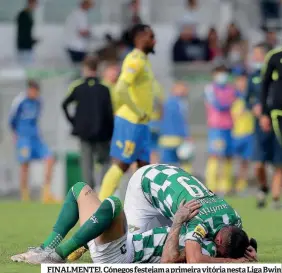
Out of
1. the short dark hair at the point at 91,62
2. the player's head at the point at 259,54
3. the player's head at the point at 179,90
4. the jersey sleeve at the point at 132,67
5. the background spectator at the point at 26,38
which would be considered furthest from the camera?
the background spectator at the point at 26,38

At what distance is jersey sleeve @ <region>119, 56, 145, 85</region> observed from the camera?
539 inches

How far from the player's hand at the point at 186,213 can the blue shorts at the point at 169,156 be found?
13954 millimetres

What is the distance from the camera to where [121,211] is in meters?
9.00

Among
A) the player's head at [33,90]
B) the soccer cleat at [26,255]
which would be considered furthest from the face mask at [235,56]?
the soccer cleat at [26,255]

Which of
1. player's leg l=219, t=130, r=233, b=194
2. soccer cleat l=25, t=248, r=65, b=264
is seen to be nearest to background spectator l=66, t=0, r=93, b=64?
player's leg l=219, t=130, r=233, b=194

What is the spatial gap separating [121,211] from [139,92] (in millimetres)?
5082

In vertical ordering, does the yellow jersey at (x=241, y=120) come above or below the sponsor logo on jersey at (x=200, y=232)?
below

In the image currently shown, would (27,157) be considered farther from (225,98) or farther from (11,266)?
(11,266)

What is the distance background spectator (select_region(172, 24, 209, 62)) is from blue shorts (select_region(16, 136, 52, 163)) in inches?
187

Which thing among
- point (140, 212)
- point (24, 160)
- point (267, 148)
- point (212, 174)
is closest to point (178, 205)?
point (140, 212)

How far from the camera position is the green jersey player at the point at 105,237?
884 cm

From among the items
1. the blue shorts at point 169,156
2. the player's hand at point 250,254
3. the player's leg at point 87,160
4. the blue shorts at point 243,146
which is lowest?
the blue shorts at point 169,156

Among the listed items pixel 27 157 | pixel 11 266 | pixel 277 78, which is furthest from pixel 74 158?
pixel 11 266

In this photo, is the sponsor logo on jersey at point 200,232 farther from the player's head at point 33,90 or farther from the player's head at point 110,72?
the player's head at point 33,90
